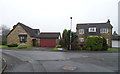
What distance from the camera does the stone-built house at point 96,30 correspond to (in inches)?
1123

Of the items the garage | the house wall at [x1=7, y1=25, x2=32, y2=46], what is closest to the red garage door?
the garage

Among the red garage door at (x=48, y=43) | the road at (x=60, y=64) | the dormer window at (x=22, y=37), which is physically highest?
the dormer window at (x=22, y=37)

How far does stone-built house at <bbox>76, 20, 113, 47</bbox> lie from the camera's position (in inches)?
1123

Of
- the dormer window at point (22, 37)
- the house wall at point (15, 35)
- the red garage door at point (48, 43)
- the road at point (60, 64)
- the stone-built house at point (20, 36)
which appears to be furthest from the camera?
the red garage door at point (48, 43)

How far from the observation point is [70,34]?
838 inches

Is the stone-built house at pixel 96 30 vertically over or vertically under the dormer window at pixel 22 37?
over

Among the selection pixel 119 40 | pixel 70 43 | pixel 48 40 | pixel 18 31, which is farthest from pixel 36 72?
pixel 119 40

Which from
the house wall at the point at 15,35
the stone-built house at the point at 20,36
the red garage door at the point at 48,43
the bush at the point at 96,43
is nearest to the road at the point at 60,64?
the bush at the point at 96,43

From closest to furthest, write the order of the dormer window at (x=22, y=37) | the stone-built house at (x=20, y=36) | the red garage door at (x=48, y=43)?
1. the stone-built house at (x=20, y=36)
2. the dormer window at (x=22, y=37)
3. the red garage door at (x=48, y=43)

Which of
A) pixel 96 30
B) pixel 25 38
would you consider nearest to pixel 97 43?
pixel 96 30

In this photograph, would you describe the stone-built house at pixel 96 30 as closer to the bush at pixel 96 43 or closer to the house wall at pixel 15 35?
the bush at pixel 96 43

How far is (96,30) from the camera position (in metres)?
29.9

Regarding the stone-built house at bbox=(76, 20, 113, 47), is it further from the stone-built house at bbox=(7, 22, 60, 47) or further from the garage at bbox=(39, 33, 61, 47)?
the stone-built house at bbox=(7, 22, 60, 47)

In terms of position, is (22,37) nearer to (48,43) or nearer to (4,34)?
(48,43)
